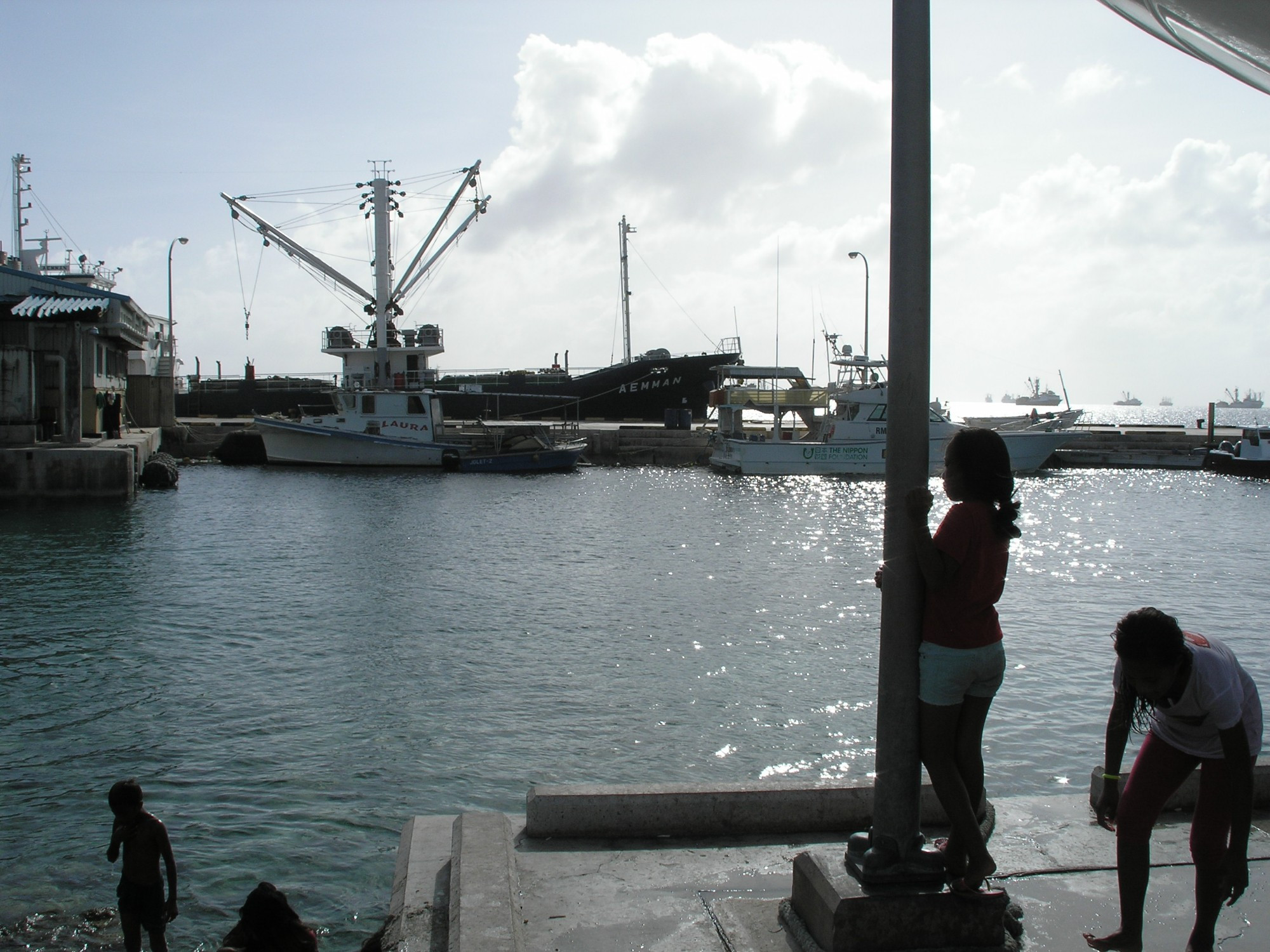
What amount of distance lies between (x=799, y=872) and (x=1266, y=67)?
360cm

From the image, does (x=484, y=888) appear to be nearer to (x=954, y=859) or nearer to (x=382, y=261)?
(x=954, y=859)

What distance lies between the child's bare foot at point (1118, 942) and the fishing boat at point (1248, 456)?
A: 42.0m

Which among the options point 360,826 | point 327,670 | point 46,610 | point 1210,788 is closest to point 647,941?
point 1210,788

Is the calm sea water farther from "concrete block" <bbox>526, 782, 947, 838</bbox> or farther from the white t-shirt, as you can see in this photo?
the white t-shirt

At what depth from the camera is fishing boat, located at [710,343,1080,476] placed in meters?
37.8

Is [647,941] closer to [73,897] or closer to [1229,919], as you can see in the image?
[1229,919]

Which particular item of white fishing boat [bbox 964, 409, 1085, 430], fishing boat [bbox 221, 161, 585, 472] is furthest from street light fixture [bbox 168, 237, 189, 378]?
white fishing boat [bbox 964, 409, 1085, 430]

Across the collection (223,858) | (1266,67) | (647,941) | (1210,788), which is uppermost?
(1266,67)

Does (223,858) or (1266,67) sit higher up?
(1266,67)

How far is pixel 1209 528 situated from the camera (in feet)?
80.0

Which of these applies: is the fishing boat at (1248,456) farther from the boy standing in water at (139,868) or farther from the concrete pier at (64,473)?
the boy standing in water at (139,868)

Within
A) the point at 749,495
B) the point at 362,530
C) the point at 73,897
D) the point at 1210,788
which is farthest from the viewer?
the point at 749,495

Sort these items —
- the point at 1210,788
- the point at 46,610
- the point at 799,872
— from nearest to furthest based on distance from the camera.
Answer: the point at 1210,788 < the point at 799,872 < the point at 46,610

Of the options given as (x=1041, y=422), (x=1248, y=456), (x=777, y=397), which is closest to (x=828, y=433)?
(x=777, y=397)
